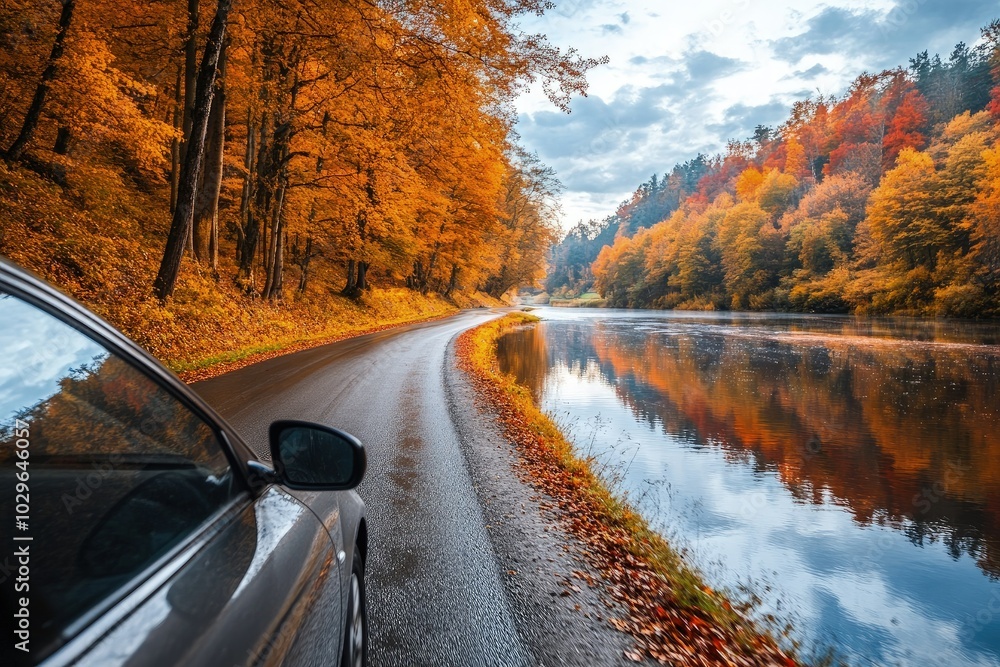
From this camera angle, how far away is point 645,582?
4172 millimetres

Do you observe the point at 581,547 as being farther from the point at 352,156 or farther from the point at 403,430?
the point at 352,156

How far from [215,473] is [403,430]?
239 inches

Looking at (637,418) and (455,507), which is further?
(637,418)

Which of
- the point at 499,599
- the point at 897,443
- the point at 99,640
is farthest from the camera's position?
the point at 897,443

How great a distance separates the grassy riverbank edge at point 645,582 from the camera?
10.9 ft

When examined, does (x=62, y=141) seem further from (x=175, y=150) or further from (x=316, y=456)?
(x=316, y=456)

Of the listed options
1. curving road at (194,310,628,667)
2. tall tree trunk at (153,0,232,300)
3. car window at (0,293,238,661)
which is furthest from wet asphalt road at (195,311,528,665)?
tall tree trunk at (153,0,232,300)

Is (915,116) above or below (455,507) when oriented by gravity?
above

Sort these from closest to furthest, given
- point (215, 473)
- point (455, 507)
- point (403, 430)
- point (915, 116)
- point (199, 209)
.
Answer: point (215, 473) → point (455, 507) → point (403, 430) → point (199, 209) → point (915, 116)

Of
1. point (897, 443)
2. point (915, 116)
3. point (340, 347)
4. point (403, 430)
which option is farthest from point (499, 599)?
point (915, 116)

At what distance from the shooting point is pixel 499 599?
11.5 ft

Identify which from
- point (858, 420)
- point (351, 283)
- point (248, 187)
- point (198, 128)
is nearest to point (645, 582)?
point (858, 420)

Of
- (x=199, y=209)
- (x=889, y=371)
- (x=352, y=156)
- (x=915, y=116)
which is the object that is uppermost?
(x=915, y=116)

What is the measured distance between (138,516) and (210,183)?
681 inches
